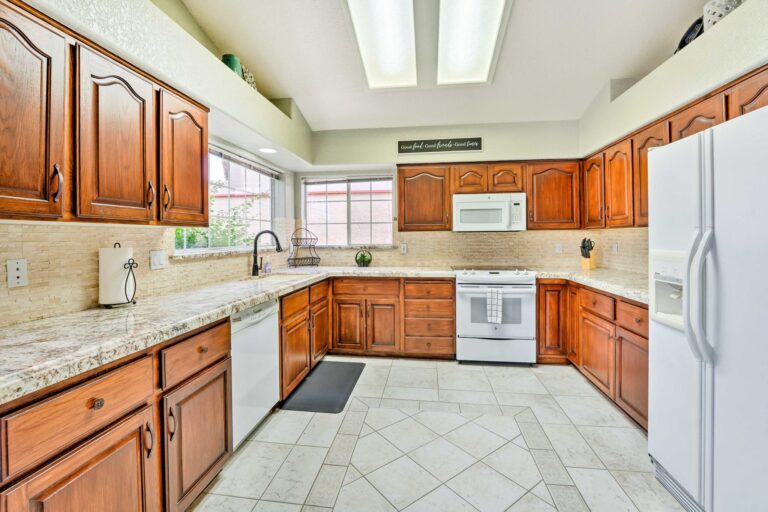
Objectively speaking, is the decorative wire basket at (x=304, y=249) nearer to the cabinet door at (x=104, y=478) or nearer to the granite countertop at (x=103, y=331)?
the granite countertop at (x=103, y=331)

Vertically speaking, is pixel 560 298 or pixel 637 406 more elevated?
pixel 560 298

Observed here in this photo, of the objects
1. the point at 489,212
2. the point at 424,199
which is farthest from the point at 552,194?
the point at 424,199

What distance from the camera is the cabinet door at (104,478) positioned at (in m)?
0.87

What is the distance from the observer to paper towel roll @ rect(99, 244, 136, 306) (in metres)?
1.63

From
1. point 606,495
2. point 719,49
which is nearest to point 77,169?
point 606,495

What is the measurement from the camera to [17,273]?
134cm

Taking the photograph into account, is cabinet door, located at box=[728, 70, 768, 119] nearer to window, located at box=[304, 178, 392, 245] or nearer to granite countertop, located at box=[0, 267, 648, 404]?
granite countertop, located at box=[0, 267, 648, 404]

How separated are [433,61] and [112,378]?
2.99 metres

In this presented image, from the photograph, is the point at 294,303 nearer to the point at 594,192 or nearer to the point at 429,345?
the point at 429,345

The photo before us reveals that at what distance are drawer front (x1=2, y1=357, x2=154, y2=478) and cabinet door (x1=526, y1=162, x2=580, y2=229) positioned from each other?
11.3 ft

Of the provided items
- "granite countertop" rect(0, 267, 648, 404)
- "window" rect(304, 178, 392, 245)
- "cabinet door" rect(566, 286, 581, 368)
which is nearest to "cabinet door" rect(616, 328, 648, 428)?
"granite countertop" rect(0, 267, 648, 404)

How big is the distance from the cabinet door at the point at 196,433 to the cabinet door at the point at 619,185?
306cm

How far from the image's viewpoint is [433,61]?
9.18ft

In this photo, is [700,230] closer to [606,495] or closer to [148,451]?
[606,495]
